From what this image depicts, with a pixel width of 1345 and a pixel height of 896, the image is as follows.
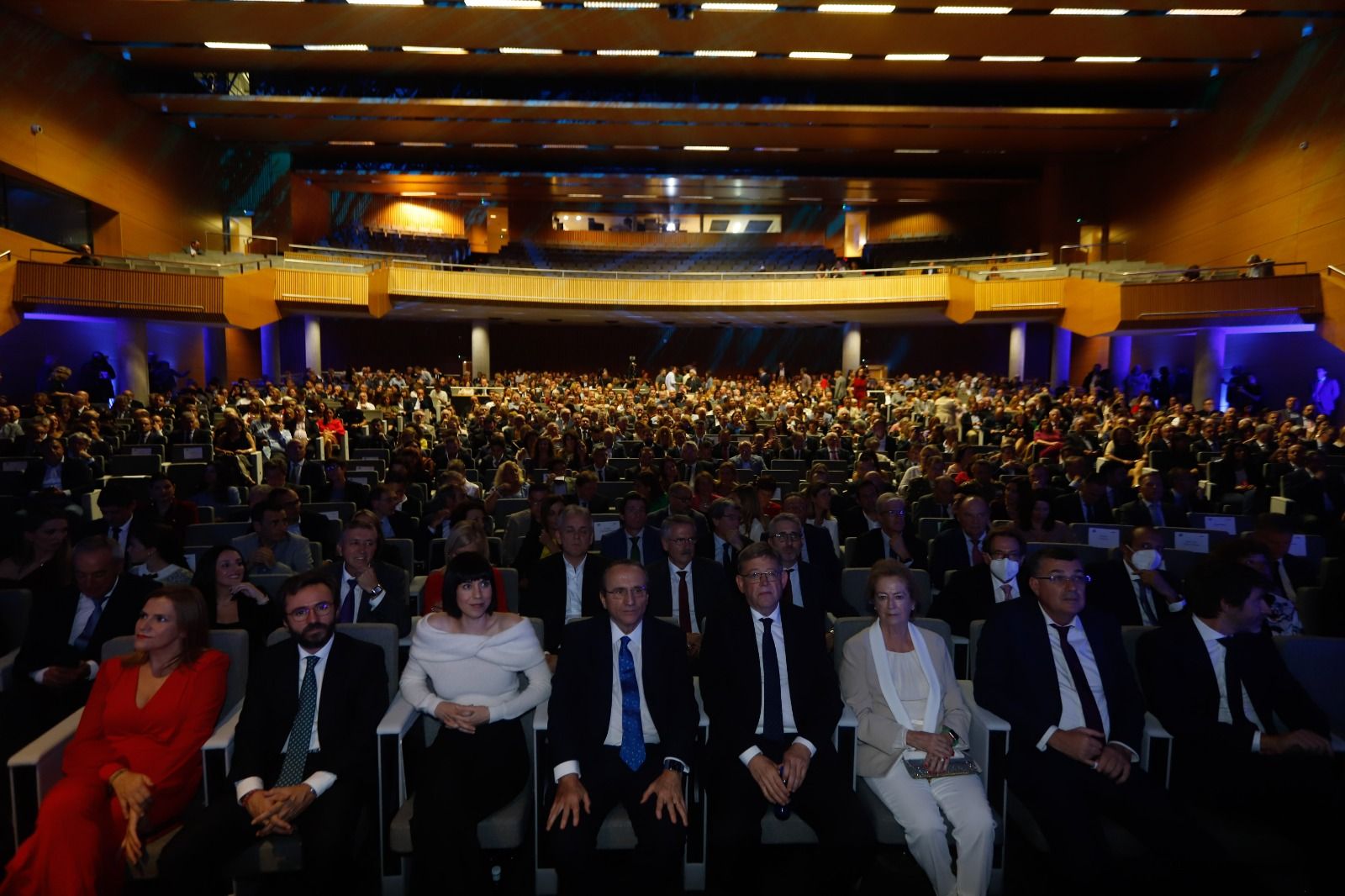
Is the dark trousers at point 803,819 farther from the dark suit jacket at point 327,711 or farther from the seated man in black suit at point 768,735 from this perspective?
the dark suit jacket at point 327,711

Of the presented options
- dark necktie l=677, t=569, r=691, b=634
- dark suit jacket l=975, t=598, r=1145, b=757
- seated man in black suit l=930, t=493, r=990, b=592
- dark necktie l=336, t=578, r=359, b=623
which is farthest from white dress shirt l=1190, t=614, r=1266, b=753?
dark necktie l=336, t=578, r=359, b=623

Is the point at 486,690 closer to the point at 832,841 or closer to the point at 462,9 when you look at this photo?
the point at 832,841

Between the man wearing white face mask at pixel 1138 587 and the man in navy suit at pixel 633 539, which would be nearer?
the man wearing white face mask at pixel 1138 587

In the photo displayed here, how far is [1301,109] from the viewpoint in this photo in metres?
14.3

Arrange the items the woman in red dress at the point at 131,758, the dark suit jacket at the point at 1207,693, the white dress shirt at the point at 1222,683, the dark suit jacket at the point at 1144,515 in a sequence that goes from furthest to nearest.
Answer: the dark suit jacket at the point at 1144,515, the white dress shirt at the point at 1222,683, the dark suit jacket at the point at 1207,693, the woman in red dress at the point at 131,758

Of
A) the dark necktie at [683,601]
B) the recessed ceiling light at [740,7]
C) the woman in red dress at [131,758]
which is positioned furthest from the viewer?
the recessed ceiling light at [740,7]

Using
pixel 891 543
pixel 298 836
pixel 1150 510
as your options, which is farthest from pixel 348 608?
pixel 1150 510

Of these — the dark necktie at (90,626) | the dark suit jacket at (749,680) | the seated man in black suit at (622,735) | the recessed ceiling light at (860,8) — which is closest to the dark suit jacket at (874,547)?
the dark suit jacket at (749,680)

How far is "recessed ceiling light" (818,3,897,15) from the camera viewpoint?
13359 mm

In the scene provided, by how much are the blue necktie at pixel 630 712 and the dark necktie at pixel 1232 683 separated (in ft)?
6.31

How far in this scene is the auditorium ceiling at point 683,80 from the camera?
13.7 meters

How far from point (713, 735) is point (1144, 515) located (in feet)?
12.9

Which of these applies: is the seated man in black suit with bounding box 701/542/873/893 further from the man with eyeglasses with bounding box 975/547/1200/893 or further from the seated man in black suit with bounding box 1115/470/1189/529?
the seated man in black suit with bounding box 1115/470/1189/529

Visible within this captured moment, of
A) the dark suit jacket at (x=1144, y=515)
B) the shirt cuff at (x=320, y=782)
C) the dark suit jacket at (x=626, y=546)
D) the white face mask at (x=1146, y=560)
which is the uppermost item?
the white face mask at (x=1146, y=560)
